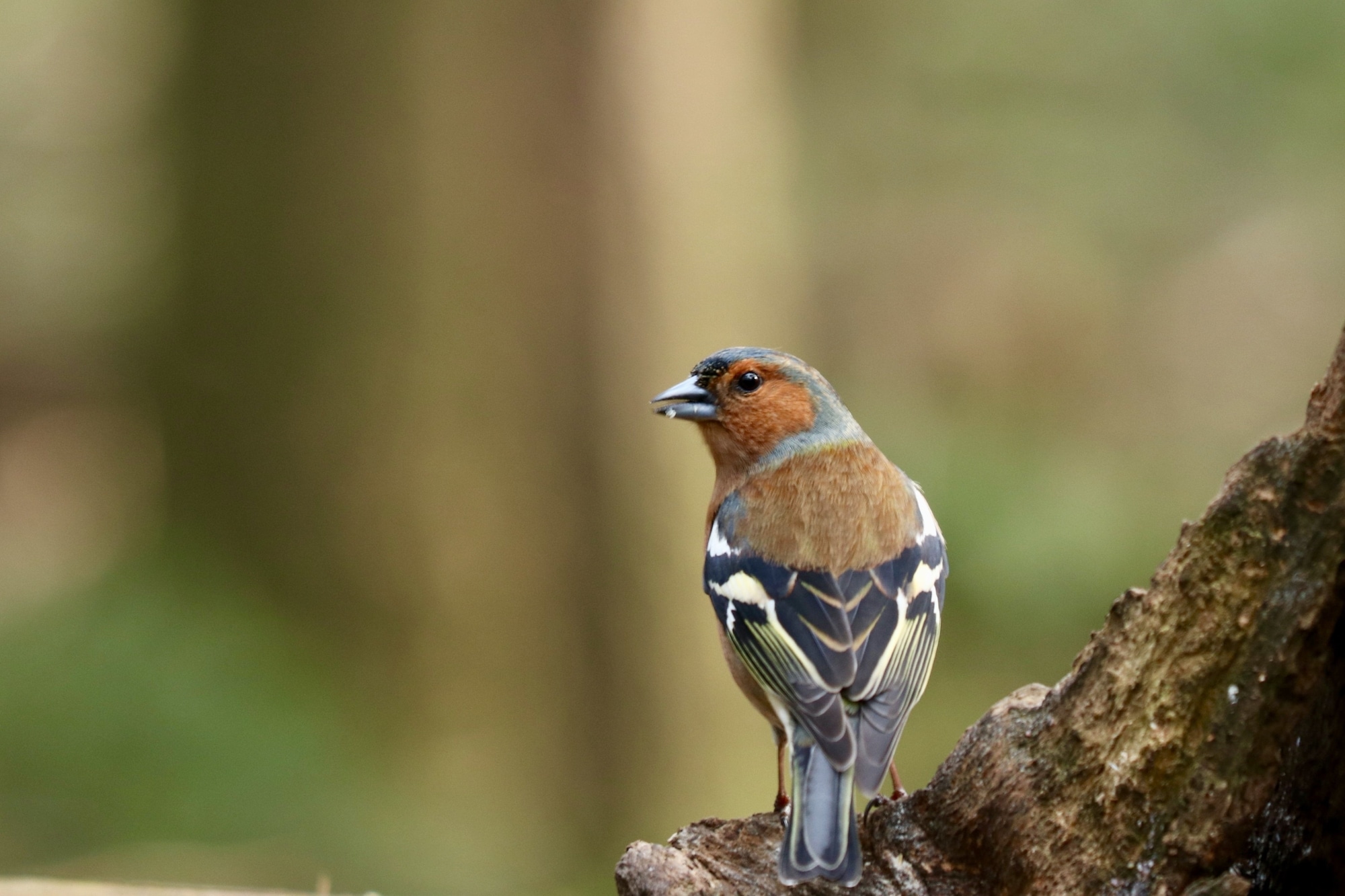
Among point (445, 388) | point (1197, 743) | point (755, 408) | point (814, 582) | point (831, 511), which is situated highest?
point (445, 388)

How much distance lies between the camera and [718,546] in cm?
383

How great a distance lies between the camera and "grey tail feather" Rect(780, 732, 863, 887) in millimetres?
2443

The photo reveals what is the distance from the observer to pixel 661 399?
4.21m

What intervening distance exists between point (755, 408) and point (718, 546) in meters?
0.56

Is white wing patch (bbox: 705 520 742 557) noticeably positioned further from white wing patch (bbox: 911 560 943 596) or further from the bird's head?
white wing patch (bbox: 911 560 943 596)

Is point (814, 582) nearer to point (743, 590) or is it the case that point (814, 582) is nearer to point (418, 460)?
point (743, 590)

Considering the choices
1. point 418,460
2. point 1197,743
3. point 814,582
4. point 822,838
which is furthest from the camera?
point 418,460

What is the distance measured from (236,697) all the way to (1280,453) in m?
5.57

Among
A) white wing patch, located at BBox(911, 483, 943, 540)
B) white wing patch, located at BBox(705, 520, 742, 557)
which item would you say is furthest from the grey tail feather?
white wing patch, located at BBox(911, 483, 943, 540)

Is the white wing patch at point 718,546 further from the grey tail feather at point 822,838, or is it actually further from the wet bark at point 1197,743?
the wet bark at point 1197,743

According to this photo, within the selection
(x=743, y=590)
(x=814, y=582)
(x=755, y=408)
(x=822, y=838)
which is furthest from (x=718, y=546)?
(x=822, y=838)

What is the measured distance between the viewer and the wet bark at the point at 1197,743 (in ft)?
7.45

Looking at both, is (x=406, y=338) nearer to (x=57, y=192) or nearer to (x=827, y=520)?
(x=827, y=520)

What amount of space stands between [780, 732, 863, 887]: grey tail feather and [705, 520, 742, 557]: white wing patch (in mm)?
1041
